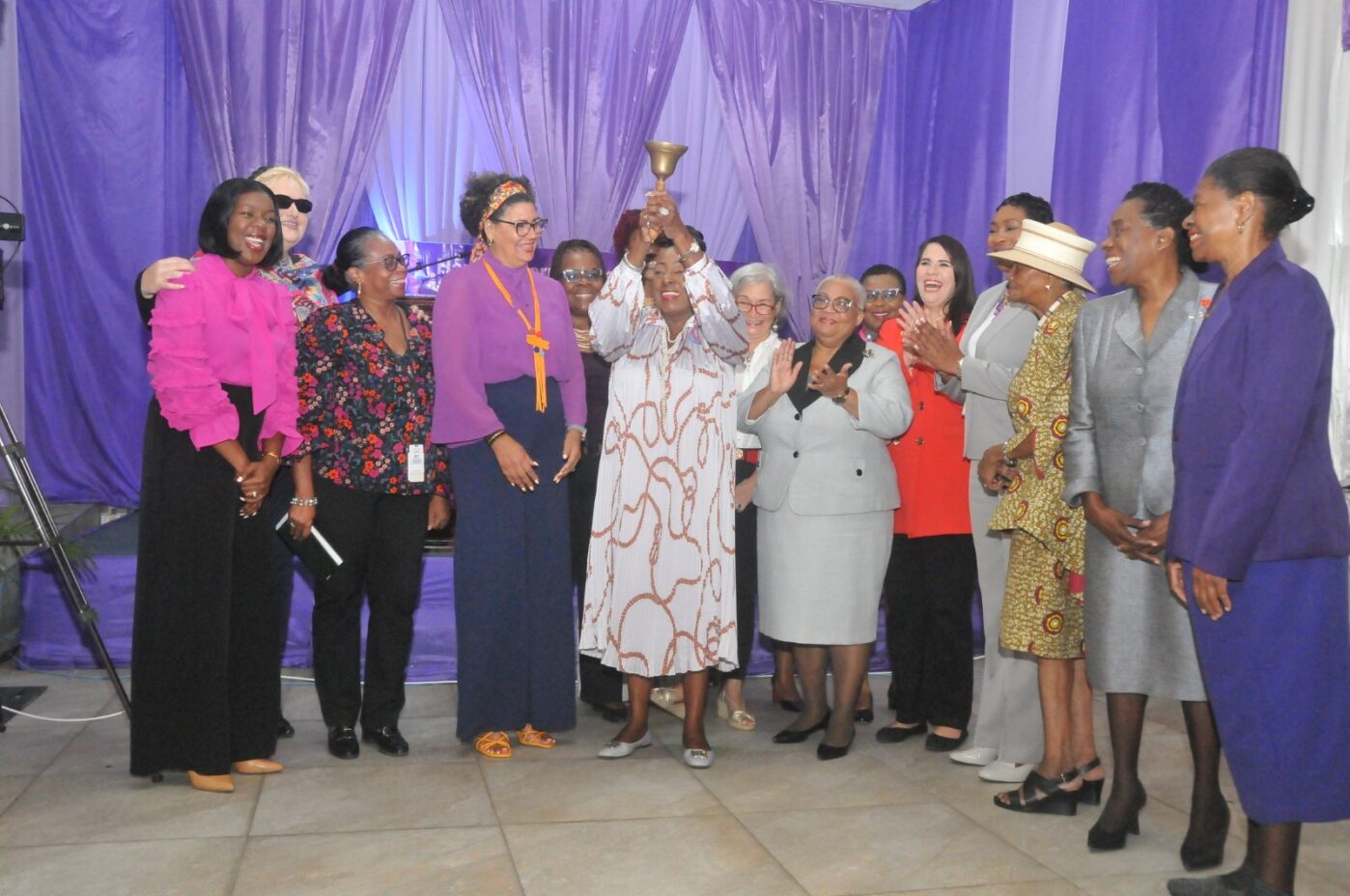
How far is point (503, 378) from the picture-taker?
3.77m

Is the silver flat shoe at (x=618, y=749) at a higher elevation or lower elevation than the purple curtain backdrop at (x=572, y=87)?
lower

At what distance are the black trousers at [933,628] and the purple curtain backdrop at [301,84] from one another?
3974 millimetres

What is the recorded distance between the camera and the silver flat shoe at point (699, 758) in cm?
372

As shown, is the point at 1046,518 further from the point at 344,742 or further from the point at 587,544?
the point at 344,742

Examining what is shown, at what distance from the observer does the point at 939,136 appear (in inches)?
295

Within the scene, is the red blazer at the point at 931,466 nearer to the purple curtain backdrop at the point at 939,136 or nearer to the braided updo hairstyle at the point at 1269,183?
the braided updo hairstyle at the point at 1269,183

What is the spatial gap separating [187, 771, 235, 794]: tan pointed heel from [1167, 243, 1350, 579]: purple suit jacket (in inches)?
102

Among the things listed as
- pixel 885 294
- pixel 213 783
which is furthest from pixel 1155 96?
pixel 213 783

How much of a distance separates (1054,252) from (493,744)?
2.23 m

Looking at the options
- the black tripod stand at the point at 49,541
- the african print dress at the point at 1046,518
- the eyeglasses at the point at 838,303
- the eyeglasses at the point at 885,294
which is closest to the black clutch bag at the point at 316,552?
the black tripod stand at the point at 49,541

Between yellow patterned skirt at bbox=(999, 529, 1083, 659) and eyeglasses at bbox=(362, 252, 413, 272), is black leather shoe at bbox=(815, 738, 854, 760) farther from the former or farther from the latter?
eyeglasses at bbox=(362, 252, 413, 272)

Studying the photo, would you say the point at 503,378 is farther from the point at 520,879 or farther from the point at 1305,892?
the point at 1305,892

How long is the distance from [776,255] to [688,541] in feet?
13.4

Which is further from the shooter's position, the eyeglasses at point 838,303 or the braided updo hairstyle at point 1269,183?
the eyeglasses at point 838,303
